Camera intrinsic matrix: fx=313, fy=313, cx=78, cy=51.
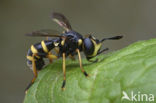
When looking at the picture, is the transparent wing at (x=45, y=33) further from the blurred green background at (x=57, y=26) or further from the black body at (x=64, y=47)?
the blurred green background at (x=57, y=26)

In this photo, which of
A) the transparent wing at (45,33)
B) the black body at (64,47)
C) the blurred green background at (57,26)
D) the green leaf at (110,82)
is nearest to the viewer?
the green leaf at (110,82)

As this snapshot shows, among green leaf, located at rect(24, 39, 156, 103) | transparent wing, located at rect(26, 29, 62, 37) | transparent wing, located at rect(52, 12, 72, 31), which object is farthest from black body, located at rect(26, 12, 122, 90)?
green leaf, located at rect(24, 39, 156, 103)

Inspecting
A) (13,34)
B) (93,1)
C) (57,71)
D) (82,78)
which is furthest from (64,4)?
(82,78)

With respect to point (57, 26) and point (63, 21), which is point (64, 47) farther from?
point (57, 26)

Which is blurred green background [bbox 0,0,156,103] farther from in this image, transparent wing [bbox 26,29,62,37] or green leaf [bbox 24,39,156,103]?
green leaf [bbox 24,39,156,103]

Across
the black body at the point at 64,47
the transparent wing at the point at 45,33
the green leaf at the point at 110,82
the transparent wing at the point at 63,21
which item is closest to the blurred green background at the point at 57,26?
the transparent wing at the point at 63,21

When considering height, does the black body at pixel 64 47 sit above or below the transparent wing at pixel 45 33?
below
